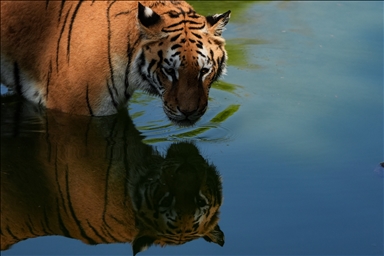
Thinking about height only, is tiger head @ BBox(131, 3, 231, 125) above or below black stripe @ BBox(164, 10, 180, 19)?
below

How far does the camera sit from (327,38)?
5.66 meters

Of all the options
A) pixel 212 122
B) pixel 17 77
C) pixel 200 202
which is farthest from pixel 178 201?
Answer: pixel 17 77

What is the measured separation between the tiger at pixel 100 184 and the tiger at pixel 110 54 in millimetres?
156

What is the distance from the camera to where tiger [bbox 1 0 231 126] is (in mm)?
3910

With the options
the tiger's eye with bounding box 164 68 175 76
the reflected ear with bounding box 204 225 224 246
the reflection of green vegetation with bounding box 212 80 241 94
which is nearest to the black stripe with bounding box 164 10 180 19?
the tiger's eye with bounding box 164 68 175 76

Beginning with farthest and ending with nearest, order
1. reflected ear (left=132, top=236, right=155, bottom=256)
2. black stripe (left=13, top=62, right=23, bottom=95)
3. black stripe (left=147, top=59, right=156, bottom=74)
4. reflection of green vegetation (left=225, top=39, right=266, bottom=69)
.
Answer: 1. reflection of green vegetation (left=225, top=39, right=266, bottom=69)
2. black stripe (left=13, top=62, right=23, bottom=95)
3. black stripe (left=147, top=59, right=156, bottom=74)
4. reflected ear (left=132, top=236, right=155, bottom=256)

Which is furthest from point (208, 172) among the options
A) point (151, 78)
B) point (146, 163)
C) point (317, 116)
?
point (317, 116)

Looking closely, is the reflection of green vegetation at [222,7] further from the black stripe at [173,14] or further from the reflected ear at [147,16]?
the reflected ear at [147,16]

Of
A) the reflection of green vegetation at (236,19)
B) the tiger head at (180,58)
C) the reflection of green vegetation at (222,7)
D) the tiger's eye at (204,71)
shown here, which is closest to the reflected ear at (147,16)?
the tiger head at (180,58)

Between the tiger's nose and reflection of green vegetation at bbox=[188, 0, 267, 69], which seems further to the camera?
reflection of green vegetation at bbox=[188, 0, 267, 69]

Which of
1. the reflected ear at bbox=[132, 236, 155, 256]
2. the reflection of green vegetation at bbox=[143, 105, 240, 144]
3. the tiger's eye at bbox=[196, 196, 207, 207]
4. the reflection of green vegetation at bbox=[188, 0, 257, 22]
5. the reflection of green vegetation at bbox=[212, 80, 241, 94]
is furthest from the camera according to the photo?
the reflection of green vegetation at bbox=[188, 0, 257, 22]

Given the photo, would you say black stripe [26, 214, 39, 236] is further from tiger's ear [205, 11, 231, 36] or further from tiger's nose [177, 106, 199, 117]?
tiger's ear [205, 11, 231, 36]

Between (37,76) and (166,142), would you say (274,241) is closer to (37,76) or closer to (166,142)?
(166,142)

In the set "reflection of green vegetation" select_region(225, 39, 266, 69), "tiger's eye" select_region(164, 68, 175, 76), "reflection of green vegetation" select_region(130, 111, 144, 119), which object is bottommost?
"reflection of green vegetation" select_region(130, 111, 144, 119)
